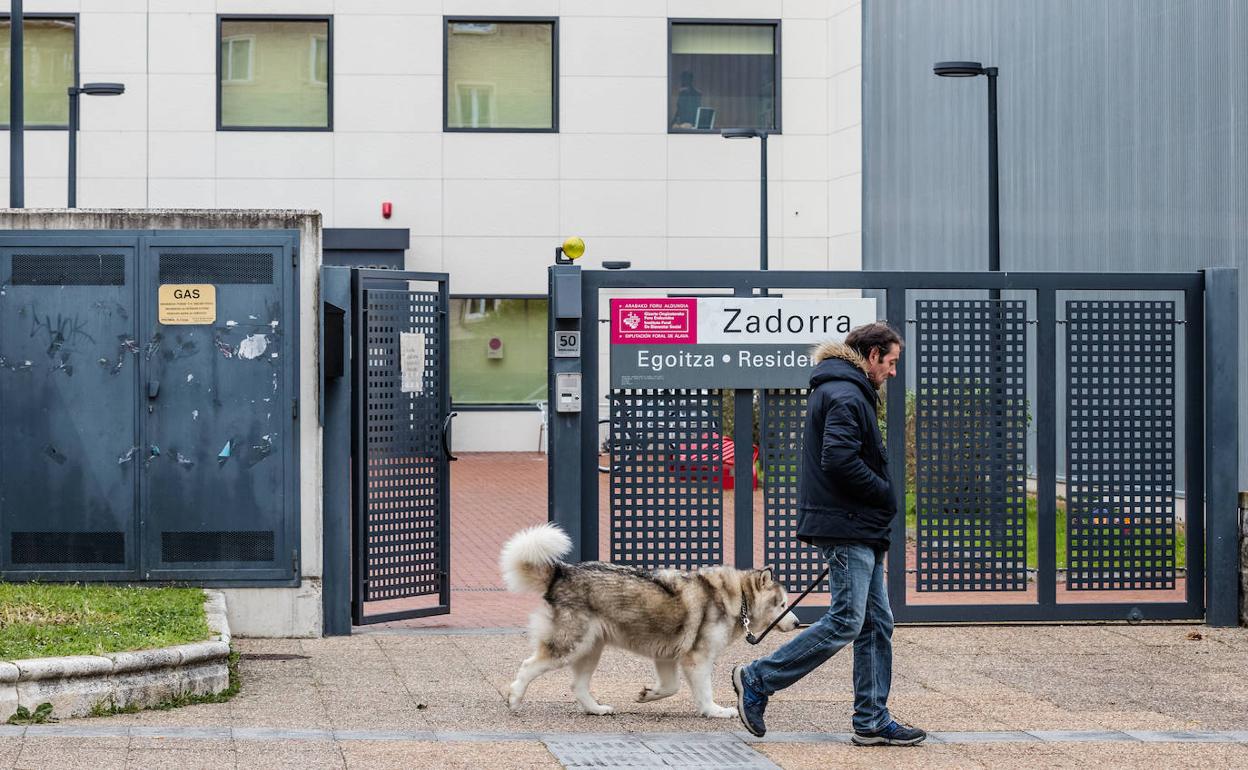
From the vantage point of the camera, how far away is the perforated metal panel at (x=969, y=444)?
11.5 m

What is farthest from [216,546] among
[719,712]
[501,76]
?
[501,76]

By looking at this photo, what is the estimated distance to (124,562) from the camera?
1070cm

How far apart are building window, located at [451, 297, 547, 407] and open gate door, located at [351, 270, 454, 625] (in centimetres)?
1971

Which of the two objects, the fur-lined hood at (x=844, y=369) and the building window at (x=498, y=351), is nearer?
the fur-lined hood at (x=844, y=369)

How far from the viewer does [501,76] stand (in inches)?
1235

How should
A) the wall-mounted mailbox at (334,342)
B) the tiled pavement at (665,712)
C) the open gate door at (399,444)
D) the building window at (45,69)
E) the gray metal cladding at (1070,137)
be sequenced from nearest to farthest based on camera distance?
1. the tiled pavement at (665,712)
2. the wall-mounted mailbox at (334,342)
3. the open gate door at (399,444)
4. the gray metal cladding at (1070,137)
5. the building window at (45,69)

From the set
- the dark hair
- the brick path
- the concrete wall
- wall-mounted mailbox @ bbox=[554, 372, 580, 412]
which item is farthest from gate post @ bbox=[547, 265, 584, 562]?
the dark hair

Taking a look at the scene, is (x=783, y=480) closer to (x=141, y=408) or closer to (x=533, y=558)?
(x=533, y=558)

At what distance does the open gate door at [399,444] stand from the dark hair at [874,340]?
12.4ft

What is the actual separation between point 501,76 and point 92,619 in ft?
76.1

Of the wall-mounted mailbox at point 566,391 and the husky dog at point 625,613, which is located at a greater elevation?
the wall-mounted mailbox at point 566,391

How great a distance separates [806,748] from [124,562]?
4.88 meters

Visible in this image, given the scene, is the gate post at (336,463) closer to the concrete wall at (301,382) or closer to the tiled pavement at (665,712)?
the concrete wall at (301,382)

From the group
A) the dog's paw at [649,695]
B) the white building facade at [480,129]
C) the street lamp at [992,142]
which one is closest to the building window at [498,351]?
the white building facade at [480,129]
